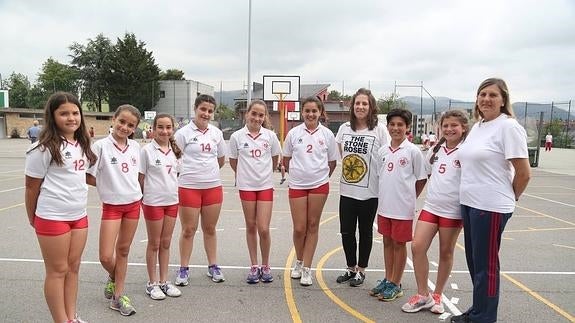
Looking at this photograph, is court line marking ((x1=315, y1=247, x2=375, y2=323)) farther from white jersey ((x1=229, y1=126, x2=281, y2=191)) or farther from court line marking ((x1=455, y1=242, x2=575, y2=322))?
court line marking ((x1=455, y1=242, x2=575, y2=322))

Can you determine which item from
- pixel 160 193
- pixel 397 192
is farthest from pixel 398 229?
pixel 160 193

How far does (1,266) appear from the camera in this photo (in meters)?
5.14

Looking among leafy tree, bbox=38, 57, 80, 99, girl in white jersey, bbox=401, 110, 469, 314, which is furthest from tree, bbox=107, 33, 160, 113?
girl in white jersey, bbox=401, 110, 469, 314

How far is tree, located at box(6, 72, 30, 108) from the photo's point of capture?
79812 millimetres

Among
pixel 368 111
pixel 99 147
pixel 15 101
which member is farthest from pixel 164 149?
pixel 15 101

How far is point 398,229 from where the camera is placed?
423 centimetres

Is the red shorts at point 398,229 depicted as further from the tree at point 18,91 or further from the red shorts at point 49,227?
the tree at point 18,91

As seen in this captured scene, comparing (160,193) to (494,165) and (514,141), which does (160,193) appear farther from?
(514,141)

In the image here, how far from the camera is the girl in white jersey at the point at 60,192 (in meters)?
3.11

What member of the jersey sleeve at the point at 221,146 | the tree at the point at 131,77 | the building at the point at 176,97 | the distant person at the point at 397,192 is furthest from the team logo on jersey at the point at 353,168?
the building at the point at 176,97

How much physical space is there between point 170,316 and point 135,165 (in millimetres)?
1383

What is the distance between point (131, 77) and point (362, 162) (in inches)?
2615

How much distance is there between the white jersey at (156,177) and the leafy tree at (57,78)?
2994 inches

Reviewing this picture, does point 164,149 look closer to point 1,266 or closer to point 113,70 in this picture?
point 1,266
